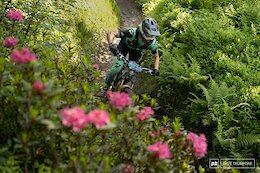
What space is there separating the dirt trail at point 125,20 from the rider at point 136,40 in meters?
2.36

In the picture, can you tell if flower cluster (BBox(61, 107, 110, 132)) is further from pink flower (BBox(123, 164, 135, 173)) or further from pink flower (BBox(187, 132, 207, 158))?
pink flower (BBox(187, 132, 207, 158))

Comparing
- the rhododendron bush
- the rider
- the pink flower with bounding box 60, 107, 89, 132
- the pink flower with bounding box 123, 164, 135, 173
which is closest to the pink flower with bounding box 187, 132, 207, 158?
the rhododendron bush

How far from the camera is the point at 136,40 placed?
6336 mm

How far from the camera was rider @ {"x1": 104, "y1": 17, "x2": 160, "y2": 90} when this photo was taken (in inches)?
231

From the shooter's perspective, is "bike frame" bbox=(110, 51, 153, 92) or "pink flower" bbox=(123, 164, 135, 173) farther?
"bike frame" bbox=(110, 51, 153, 92)

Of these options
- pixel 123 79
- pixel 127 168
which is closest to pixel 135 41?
pixel 123 79

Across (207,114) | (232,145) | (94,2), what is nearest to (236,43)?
(207,114)

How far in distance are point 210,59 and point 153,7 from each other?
13.1 feet

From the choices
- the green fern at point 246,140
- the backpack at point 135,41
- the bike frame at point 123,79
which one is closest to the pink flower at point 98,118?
the bike frame at point 123,79

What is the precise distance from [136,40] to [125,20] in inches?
242

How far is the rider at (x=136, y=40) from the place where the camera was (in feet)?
19.3

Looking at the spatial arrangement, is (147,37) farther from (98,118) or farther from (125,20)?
(125,20)

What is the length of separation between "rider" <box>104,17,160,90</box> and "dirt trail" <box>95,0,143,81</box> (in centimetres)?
236

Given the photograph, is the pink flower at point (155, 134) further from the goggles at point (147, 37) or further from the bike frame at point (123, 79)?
the goggles at point (147, 37)
